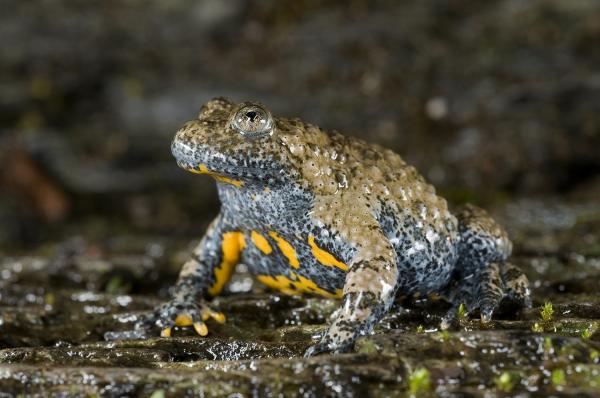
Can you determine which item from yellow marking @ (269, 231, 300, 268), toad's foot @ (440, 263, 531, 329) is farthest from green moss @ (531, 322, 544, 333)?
yellow marking @ (269, 231, 300, 268)

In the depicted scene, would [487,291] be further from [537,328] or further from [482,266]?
[537,328]

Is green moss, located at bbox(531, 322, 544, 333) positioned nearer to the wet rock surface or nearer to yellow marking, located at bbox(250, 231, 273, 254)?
the wet rock surface

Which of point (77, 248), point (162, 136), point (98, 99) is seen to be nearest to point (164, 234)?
point (77, 248)

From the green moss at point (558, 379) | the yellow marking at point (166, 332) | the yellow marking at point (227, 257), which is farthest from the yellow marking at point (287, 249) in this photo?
the green moss at point (558, 379)

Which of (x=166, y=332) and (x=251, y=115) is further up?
(x=251, y=115)

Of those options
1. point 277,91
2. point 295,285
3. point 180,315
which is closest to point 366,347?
point 295,285

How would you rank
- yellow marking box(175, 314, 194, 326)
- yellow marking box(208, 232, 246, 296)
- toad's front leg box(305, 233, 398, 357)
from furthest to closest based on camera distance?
yellow marking box(208, 232, 246, 296)
yellow marking box(175, 314, 194, 326)
toad's front leg box(305, 233, 398, 357)

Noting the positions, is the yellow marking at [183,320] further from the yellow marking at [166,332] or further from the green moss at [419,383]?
the green moss at [419,383]
